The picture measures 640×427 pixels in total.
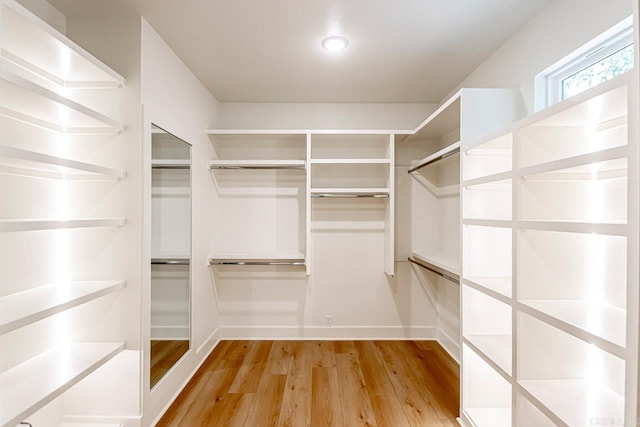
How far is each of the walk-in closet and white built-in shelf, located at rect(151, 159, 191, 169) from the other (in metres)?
0.03

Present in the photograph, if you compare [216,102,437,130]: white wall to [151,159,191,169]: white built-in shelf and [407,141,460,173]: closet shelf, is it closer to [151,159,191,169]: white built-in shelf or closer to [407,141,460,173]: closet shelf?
[407,141,460,173]: closet shelf

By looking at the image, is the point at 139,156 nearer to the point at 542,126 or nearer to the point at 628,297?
the point at 542,126

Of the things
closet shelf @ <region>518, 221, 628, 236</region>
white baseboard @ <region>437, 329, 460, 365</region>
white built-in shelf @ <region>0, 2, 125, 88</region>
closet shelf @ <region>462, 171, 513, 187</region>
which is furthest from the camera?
white baseboard @ <region>437, 329, 460, 365</region>

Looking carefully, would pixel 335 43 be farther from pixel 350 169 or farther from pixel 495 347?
pixel 495 347

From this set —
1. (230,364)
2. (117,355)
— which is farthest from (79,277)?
(230,364)

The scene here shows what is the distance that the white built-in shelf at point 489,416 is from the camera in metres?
2.02

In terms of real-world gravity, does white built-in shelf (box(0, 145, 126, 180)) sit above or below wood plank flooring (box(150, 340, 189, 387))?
above

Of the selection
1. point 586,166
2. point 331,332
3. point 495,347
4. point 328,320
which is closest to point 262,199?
point 328,320

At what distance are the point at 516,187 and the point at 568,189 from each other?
0.22m

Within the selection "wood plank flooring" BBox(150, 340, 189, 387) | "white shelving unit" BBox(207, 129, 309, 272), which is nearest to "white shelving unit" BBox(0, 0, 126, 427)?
"wood plank flooring" BBox(150, 340, 189, 387)

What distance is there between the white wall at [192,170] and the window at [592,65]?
242 cm

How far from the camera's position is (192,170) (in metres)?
2.98

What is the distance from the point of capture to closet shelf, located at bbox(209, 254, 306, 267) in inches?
135

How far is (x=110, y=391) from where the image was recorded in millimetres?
2090
